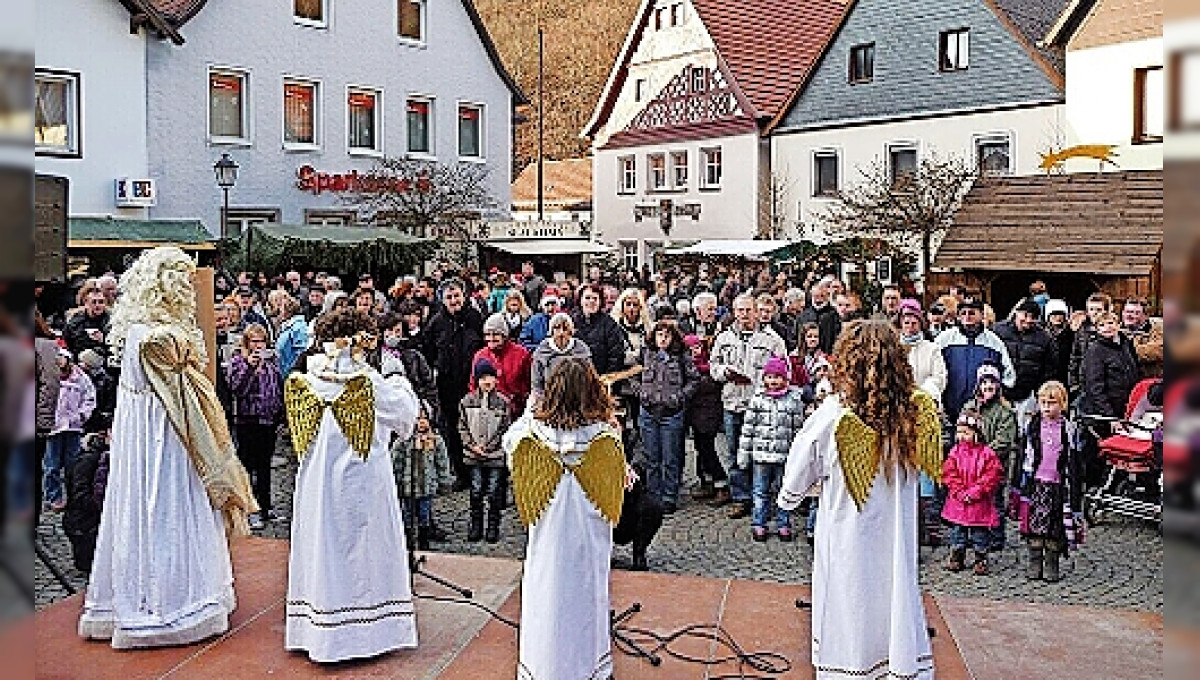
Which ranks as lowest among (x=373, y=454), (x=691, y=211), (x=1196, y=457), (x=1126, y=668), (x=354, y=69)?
(x=1126, y=668)

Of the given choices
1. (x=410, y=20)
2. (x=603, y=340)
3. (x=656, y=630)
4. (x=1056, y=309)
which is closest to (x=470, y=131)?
(x=410, y=20)

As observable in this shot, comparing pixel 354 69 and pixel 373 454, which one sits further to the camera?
pixel 354 69

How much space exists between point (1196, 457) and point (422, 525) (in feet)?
29.1

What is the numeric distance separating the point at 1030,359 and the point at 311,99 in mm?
20953

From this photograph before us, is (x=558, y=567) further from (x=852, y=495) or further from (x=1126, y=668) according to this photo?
(x=1126, y=668)

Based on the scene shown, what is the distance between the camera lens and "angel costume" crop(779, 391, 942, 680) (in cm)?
526

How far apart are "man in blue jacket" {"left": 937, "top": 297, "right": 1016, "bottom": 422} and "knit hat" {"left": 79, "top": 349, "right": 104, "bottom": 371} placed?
6.99 m

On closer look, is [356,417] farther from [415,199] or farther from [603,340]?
[415,199]

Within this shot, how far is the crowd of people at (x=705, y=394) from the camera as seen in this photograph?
845 cm

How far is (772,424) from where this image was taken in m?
9.38

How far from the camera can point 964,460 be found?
8.45 m

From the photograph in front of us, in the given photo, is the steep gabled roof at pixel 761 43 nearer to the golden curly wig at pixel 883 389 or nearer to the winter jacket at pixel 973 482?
the winter jacket at pixel 973 482

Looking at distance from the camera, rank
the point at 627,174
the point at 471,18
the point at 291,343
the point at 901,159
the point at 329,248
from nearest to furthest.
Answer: the point at 291,343 < the point at 329,248 < the point at 901,159 < the point at 471,18 < the point at 627,174

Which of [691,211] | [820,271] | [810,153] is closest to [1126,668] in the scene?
[820,271]
